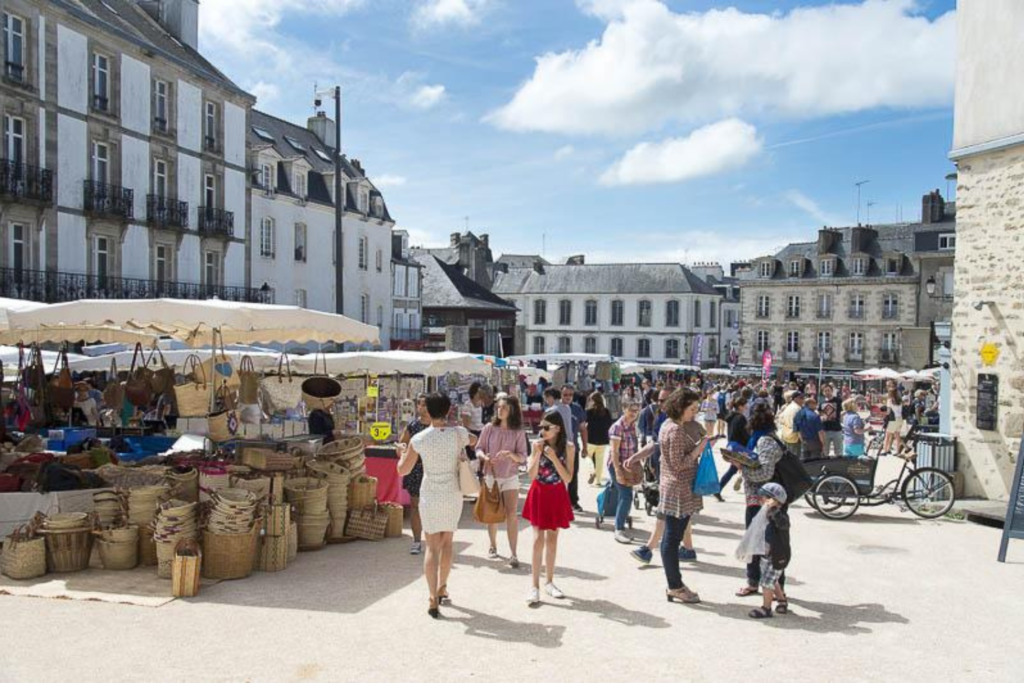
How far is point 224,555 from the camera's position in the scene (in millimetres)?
6789

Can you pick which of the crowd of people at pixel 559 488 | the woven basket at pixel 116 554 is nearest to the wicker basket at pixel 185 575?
the woven basket at pixel 116 554

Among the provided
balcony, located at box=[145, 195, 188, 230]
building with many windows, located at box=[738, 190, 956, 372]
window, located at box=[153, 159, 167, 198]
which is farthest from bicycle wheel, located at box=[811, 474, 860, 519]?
building with many windows, located at box=[738, 190, 956, 372]

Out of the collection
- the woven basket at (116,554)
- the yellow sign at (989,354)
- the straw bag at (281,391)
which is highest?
the yellow sign at (989,354)

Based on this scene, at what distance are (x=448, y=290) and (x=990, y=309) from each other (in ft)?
122

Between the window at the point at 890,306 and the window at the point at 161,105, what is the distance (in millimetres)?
37735

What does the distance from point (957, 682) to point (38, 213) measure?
21623 millimetres

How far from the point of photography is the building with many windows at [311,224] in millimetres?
30625

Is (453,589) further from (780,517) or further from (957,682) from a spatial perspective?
(957,682)

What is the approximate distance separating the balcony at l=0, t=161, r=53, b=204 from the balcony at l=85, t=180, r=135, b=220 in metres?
1.19

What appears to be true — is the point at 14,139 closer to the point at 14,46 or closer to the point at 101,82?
the point at 14,46

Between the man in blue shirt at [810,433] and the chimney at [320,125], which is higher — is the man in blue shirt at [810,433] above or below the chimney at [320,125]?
below

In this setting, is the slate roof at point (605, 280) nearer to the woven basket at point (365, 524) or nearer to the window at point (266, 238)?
the window at point (266, 238)

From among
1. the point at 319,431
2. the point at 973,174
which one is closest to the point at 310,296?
the point at 319,431

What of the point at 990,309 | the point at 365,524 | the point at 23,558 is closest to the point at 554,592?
the point at 365,524
